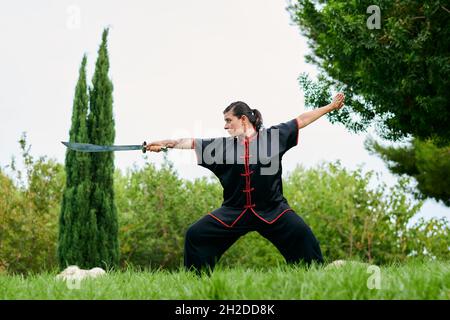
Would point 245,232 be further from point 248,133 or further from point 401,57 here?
point 401,57

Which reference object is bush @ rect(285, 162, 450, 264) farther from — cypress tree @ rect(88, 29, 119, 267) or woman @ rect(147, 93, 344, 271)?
woman @ rect(147, 93, 344, 271)

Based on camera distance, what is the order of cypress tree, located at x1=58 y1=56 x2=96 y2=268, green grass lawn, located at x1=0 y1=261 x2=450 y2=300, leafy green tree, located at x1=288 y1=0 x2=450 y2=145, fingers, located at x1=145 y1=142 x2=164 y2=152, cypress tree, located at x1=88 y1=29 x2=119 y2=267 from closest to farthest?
green grass lawn, located at x1=0 y1=261 x2=450 y2=300, fingers, located at x1=145 y1=142 x2=164 y2=152, leafy green tree, located at x1=288 y1=0 x2=450 y2=145, cypress tree, located at x1=58 y1=56 x2=96 y2=268, cypress tree, located at x1=88 y1=29 x2=119 y2=267

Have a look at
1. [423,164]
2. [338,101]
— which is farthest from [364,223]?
[338,101]

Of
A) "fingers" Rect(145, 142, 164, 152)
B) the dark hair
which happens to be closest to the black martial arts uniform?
the dark hair

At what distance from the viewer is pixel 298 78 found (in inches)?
398

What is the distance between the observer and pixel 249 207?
523 centimetres

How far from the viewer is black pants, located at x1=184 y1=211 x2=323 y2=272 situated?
5203 millimetres

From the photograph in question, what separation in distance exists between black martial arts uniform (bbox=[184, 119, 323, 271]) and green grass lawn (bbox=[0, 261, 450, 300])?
29 centimetres

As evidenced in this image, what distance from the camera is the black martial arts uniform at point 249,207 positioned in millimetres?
5227

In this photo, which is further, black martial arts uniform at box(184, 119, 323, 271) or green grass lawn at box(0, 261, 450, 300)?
black martial arts uniform at box(184, 119, 323, 271)
